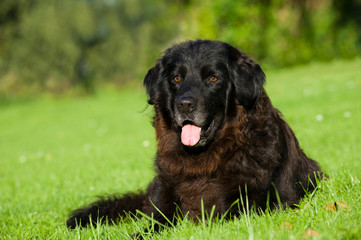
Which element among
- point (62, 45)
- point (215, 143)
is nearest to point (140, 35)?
point (62, 45)

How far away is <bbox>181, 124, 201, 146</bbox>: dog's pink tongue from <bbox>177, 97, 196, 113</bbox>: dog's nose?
0.74 ft

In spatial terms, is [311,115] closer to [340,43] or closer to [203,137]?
[203,137]

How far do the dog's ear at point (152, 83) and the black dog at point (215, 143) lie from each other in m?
0.05

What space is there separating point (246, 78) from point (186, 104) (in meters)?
0.63

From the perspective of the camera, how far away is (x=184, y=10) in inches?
1151

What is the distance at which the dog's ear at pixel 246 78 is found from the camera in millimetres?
3449

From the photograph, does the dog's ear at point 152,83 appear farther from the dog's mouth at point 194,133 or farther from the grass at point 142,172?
the dog's mouth at point 194,133

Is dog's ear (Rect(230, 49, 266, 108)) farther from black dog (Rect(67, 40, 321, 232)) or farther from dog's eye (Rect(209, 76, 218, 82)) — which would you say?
dog's eye (Rect(209, 76, 218, 82))

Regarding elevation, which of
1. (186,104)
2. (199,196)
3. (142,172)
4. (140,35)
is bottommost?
(142,172)

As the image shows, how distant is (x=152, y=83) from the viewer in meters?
3.97

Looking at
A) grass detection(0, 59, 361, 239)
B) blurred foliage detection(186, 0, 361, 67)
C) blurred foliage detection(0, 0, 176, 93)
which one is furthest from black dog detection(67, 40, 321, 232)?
blurred foliage detection(0, 0, 176, 93)

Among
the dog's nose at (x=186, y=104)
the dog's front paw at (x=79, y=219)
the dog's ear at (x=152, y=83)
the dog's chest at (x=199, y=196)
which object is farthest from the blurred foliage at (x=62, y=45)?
the dog's chest at (x=199, y=196)

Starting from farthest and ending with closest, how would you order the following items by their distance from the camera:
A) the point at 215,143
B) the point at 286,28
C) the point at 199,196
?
1. the point at 286,28
2. the point at 215,143
3. the point at 199,196

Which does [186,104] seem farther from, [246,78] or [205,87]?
[246,78]
